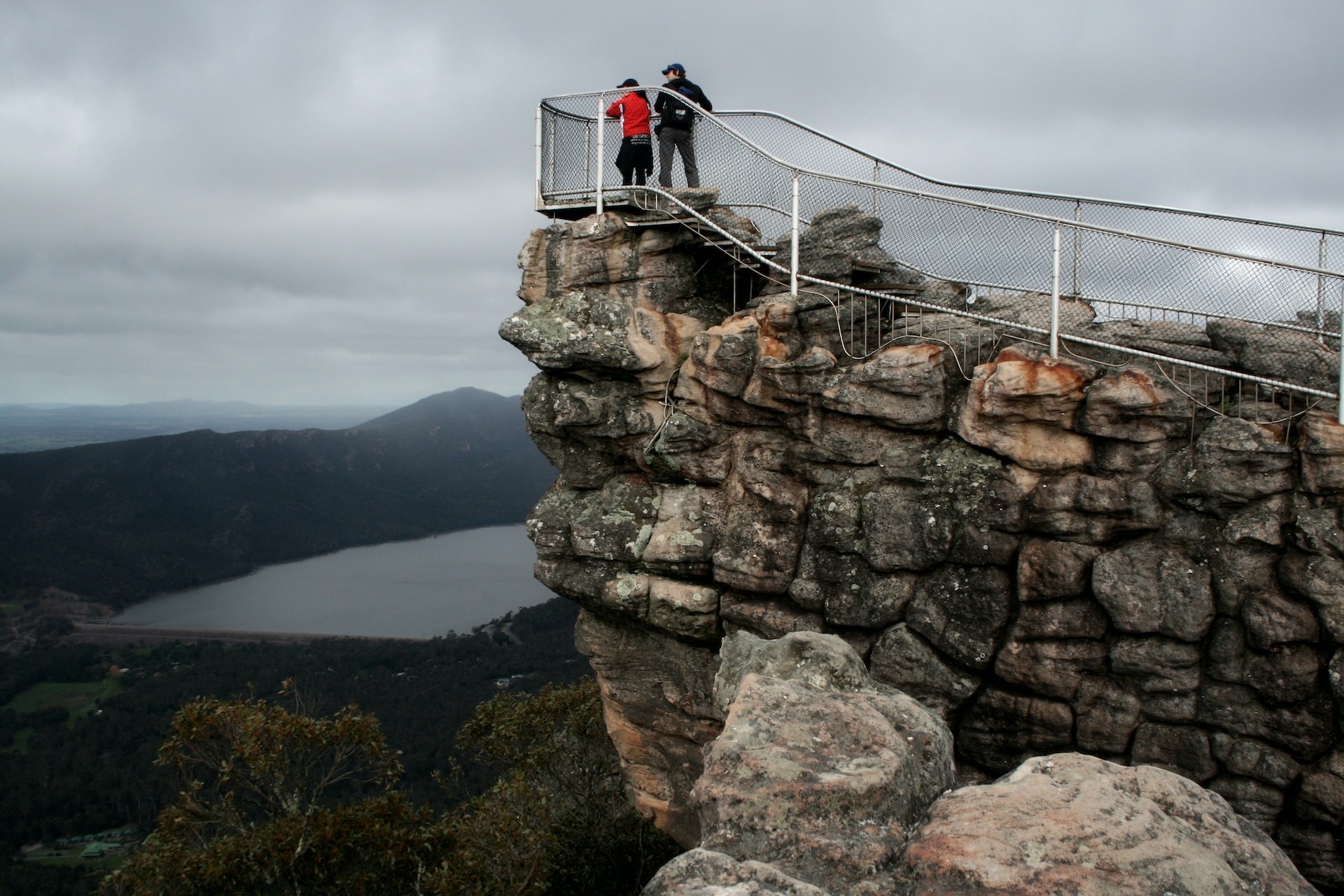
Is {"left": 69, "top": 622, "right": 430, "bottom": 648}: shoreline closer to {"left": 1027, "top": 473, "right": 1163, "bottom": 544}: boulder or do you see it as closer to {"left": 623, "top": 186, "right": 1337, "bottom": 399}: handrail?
{"left": 623, "top": 186, "right": 1337, "bottom": 399}: handrail

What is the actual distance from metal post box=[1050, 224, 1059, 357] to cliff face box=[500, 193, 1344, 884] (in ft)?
0.86

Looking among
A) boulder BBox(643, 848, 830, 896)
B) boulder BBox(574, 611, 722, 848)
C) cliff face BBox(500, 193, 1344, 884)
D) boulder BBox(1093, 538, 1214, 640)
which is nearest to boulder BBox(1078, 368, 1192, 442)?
cliff face BBox(500, 193, 1344, 884)

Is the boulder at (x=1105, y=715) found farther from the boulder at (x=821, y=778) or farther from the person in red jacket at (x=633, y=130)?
the person in red jacket at (x=633, y=130)

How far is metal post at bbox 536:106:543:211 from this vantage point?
51.6 feet

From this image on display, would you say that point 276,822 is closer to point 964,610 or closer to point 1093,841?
point 964,610

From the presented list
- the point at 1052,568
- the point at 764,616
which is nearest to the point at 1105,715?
the point at 1052,568

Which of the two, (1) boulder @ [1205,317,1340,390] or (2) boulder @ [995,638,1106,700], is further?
(2) boulder @ [995,638,1106,700]

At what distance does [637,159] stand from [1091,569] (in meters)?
10.1

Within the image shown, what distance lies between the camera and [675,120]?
49.9 ft

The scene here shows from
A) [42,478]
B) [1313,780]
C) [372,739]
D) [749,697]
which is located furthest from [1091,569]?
[42,478]

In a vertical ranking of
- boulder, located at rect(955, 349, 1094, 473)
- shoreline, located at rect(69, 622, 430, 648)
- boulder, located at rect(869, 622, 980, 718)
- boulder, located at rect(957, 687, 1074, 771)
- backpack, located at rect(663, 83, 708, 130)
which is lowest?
shoreline, located at rect(69, 622, 430, 648)

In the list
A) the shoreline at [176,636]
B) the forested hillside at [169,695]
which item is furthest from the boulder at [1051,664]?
the shoreline at [176,636]

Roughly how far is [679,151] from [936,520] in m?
8.26

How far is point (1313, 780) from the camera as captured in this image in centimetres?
998
